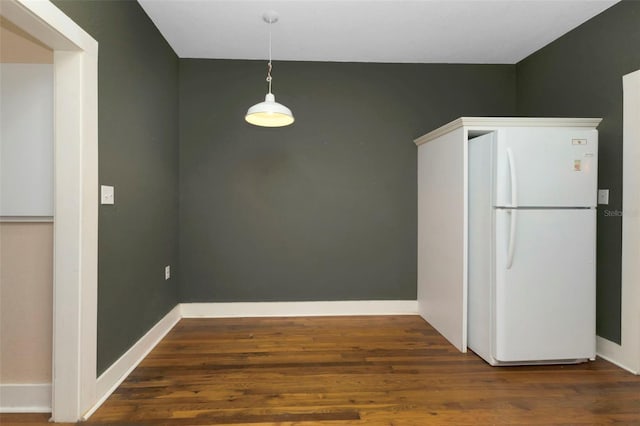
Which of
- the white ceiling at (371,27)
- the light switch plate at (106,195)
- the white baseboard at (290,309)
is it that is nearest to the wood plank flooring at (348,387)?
the white baseboard at (290,309)

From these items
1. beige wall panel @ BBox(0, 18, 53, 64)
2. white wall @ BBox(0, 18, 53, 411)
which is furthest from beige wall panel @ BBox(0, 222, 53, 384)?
beige wall panel @ BBox(0, 18, 53, 64)

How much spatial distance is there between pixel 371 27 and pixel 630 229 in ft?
8.38

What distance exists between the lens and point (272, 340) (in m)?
2.96

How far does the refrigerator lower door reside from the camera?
2445mm

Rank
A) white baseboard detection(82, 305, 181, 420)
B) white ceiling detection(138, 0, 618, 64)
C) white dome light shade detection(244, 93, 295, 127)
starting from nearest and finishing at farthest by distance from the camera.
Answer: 1. white baseboard detection(82, 305, 181, 420)
2. white dome light shade detection(244, 93, 295, 127)
3. white ceiling detection(138, 0, 618, 64)

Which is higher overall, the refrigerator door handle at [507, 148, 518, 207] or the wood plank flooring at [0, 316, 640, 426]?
the refrigerator door handle at [507, 148, 518, 207]

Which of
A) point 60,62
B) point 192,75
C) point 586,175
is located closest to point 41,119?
point 60,62

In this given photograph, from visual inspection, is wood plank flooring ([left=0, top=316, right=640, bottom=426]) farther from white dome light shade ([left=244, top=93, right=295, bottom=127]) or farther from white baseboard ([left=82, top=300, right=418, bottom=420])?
white dome light shade ([left=244, top=93, right=295, bottom=127])

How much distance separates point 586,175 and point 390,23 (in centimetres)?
195

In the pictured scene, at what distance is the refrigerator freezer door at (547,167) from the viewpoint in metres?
2.43

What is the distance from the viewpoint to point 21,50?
1.96 metres

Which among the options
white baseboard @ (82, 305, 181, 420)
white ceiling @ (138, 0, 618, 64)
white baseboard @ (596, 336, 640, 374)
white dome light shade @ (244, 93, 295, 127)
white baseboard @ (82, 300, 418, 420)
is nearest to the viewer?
white baseboard @ (82, 305, 181, 420)

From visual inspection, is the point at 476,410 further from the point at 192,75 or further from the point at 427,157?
the point at 192,75

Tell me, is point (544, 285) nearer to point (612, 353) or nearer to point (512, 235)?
point (512, 235)
